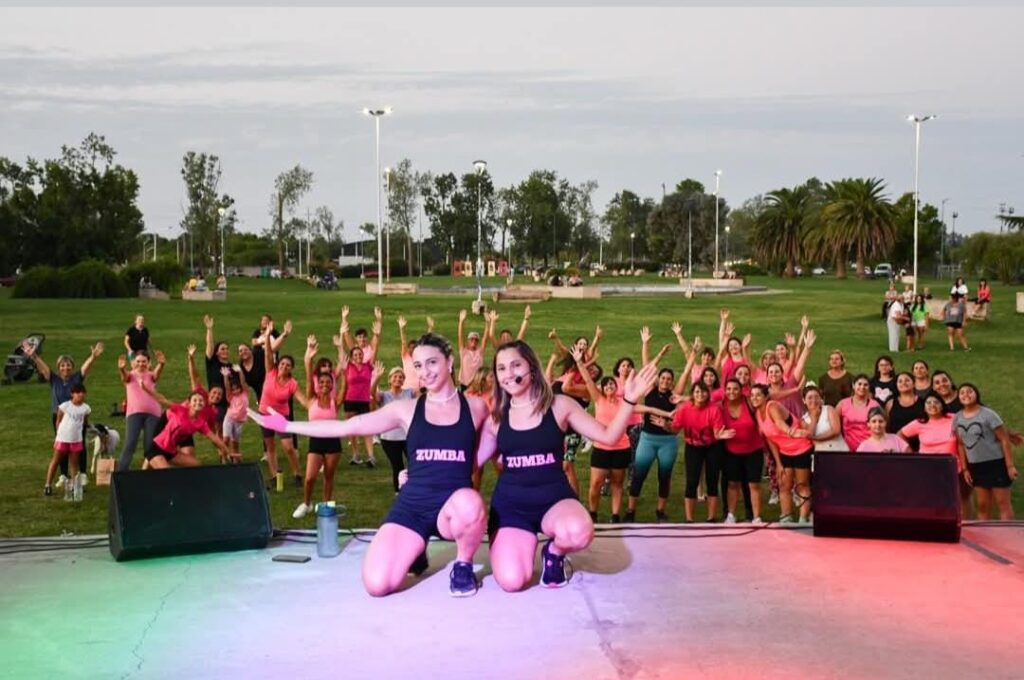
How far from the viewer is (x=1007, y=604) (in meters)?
6.63

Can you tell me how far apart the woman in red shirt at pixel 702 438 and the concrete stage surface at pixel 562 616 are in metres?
1.81

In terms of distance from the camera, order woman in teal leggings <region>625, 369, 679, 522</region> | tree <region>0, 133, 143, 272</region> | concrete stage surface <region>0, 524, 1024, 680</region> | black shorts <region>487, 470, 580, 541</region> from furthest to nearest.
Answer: tree <region>0, 133, 143, 272</region> < woman in teal leggings <region>625, 369, 679, 522</region> < black shorts <region>487, 470, 580, 541</region> < concrete stage surface <region>0, 524, 1024, 680</region>

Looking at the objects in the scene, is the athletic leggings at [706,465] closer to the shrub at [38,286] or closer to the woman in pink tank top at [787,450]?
the woman in pink tank top at [787,450]

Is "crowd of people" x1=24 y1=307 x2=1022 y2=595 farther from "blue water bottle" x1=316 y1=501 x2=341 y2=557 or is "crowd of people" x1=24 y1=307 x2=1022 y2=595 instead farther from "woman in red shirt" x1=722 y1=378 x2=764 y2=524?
"blue water bottle" x1=316 y1=501 x2=341 y2=557

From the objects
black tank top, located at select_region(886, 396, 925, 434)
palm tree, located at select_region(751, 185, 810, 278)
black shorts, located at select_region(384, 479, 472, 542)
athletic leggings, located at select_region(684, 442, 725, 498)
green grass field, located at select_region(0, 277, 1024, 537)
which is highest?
palm tree, located at select_region(751, 185, 810, 278)

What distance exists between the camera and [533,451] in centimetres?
720

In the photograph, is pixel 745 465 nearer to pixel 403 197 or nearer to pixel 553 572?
pixel 553 572

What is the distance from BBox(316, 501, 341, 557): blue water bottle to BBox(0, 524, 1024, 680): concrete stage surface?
107 mm

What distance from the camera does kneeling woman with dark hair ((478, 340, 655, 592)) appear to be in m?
7.10

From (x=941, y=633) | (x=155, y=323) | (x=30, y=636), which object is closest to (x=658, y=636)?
(x=941, y=633)

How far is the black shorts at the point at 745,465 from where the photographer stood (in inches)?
392

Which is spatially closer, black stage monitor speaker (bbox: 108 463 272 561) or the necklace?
the necklace

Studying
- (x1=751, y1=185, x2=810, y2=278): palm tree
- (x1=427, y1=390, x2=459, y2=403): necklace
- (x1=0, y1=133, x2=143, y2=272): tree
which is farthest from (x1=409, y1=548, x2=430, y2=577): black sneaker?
(x1=751, y1=185, x2=810, y2=278): palm tree

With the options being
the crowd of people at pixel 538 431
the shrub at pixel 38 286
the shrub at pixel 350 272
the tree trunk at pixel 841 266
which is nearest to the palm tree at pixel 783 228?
the tree trunk at pixel 841 266
